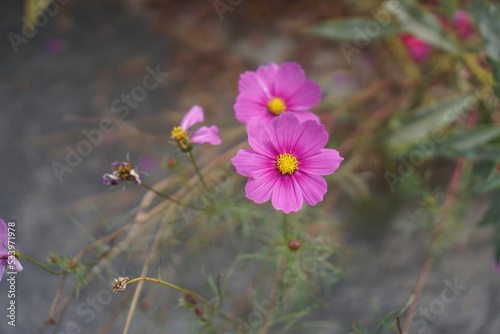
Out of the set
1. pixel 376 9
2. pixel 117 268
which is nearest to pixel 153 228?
pixel 117 268

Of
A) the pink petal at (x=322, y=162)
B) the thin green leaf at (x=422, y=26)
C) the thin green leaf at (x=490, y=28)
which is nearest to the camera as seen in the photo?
the pink petal at (x=322, y=162)

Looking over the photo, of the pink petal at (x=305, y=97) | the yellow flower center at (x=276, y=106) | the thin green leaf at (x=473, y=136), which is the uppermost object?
the thin green leaf at (x=473, y=136)

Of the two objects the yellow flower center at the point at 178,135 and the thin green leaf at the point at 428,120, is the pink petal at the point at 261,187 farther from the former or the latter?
the thin green leaf at the point at 428,120

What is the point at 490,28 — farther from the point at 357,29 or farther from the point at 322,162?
the point at 322,162

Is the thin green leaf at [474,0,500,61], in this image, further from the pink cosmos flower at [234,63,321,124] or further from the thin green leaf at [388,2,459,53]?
the pink cosmos flower at [234,63,321,124]

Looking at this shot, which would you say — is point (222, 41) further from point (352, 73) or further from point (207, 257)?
point (207, 257)

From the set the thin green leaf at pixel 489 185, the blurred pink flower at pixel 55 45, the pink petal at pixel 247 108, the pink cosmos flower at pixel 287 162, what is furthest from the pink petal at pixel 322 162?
the blurred pink flower at pixel 55 45

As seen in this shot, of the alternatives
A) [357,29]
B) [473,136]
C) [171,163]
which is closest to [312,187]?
[171,163]
